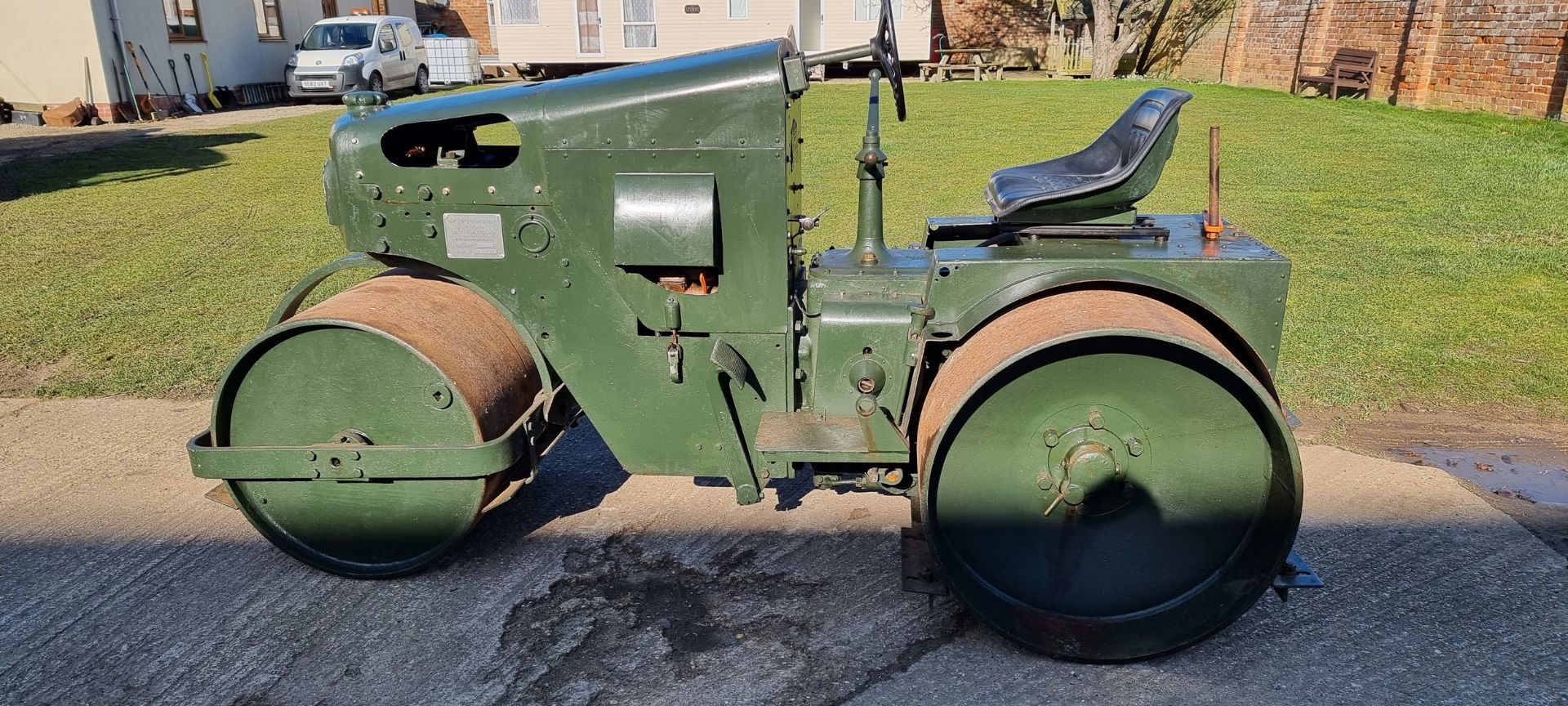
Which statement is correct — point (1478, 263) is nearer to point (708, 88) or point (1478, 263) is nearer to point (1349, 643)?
point (1349, 643)

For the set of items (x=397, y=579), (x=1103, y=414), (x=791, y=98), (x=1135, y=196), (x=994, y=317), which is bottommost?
(x=397, y=579)

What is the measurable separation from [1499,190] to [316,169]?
1258 cm

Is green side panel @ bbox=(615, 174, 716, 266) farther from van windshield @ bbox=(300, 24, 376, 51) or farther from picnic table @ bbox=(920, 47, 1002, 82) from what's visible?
picnic table @ bbox=(920, 47, 1002, 82)

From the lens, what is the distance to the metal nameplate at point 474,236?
10.4 ft

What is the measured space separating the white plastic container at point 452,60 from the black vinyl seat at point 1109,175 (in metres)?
22.5

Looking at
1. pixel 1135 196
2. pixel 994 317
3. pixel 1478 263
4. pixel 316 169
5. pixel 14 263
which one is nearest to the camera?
pixel 994 317

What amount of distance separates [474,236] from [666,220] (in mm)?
627

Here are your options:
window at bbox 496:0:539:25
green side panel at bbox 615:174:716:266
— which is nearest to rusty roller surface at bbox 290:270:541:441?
green side panel at bbox 615:174:716:266

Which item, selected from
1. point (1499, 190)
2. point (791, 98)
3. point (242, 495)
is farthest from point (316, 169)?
point (1499, 190)

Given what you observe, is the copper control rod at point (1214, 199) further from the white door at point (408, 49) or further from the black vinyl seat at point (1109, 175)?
the white door at point (408, 49)

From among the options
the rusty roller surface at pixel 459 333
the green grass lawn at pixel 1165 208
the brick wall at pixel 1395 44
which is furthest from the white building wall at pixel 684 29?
the rusty roller surface at pixel 459 333

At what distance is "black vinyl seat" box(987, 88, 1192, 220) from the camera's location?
327cm

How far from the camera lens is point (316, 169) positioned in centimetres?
1246

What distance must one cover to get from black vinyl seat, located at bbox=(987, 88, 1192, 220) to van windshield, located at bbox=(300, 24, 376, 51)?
773 inches
